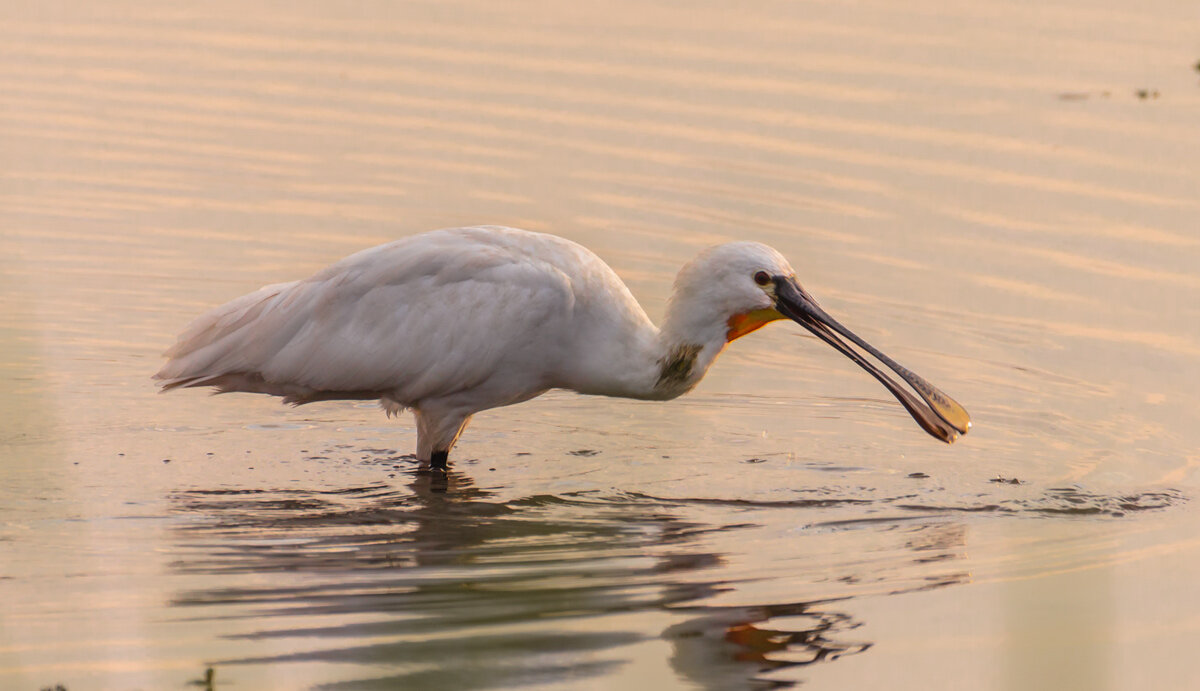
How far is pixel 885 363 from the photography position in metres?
10.0

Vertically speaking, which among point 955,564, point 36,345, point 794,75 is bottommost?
point 955,564

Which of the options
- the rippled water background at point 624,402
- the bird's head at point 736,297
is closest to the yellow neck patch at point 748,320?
the bird's head at point 736,297

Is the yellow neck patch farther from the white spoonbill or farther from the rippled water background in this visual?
the rippled water background

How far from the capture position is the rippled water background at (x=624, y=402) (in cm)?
760

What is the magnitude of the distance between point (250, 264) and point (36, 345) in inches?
63.8

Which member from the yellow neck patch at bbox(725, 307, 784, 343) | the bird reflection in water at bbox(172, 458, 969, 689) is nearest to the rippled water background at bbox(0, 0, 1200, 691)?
the bird reflection in water at bbox(172, 458, 969, 689)

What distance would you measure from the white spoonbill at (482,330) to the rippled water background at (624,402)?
1.49 feet

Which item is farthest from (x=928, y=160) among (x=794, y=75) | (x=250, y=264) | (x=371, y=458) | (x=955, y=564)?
(x=955, y=564)

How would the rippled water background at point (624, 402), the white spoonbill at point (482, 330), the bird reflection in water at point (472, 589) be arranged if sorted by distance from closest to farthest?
the bird reflection in water at point (472, 589)
the rippled water background at point (624, 402)
the white spoonbill at point (482, 330)

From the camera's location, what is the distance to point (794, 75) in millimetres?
16938

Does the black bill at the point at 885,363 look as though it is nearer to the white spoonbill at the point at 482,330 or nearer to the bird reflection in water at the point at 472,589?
the white spoonbill at the point at 482,330

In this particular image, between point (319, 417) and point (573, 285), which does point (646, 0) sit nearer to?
point (319, 417)

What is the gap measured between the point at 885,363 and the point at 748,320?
0.79 meters

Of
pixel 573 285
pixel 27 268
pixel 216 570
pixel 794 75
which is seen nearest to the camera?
pixel 216 570
